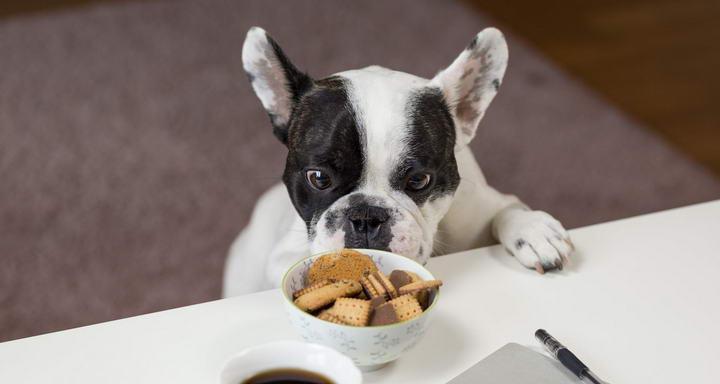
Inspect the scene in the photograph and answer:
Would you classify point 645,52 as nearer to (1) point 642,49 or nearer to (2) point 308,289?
(1) point 642,49

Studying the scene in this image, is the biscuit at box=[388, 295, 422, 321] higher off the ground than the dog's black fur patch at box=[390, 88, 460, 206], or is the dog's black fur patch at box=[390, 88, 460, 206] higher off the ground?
the dog's black fur patch at box=[390, 88, 460, 206]

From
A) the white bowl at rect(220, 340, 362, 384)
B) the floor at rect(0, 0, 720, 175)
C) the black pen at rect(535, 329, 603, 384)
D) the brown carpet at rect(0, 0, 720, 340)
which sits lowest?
the brown carpet at rect(0, 0, 720, 340)

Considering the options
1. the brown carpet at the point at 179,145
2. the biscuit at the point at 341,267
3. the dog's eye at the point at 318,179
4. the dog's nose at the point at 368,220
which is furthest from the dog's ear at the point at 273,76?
the brown carpet at the point at 179,145

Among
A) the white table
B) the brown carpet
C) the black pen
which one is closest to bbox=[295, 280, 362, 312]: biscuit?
the white table

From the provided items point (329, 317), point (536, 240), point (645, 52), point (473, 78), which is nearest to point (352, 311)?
point (329, 317)

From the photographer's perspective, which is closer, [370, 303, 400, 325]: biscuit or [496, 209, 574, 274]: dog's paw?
[370, 303, 400, 325]: biscuit

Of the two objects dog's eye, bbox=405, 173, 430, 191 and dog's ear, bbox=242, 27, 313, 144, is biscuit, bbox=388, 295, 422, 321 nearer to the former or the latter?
dog's eye, bbox=405, 173, 430, 191

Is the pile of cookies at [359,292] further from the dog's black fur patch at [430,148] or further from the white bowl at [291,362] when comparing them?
the dog's black fur patch at [430,148]
